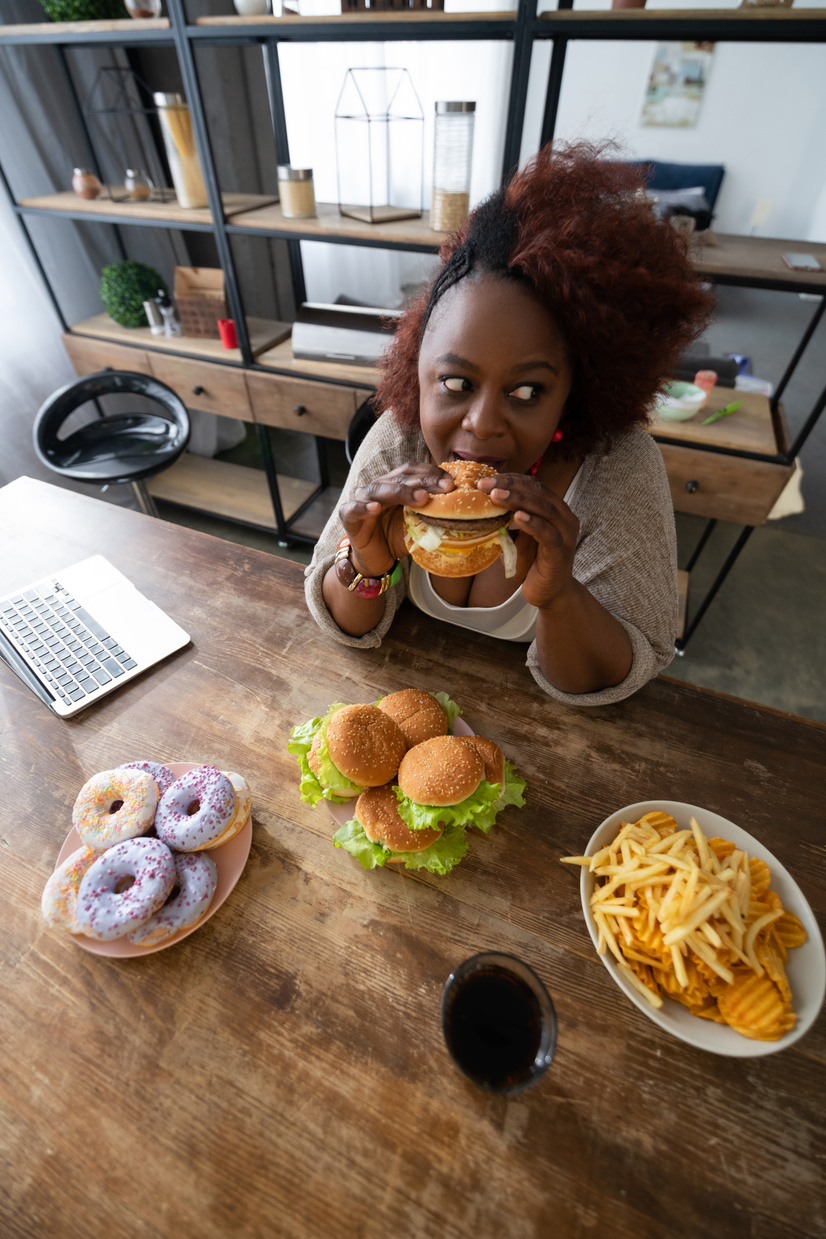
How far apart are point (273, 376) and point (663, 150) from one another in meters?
5.54

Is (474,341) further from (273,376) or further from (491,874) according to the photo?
(273,376)

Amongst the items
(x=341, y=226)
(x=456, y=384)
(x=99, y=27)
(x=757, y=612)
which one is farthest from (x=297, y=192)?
(x=757, y=612)

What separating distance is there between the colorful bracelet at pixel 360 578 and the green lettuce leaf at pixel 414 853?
47cm

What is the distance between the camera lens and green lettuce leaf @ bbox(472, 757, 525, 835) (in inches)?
35.7

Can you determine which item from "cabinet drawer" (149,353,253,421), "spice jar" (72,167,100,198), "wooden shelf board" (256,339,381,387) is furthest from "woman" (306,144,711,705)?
"spice jar" (72,167,100,198)

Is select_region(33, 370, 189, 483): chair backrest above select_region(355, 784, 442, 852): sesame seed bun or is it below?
below

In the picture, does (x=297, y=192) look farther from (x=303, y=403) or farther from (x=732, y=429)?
(x=732, y=429)

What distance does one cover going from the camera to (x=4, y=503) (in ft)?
5.69

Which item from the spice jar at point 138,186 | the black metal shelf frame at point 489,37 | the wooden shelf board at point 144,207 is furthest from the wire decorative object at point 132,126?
the black metal shelf frame at point 489,37

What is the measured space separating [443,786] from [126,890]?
498 millimetres

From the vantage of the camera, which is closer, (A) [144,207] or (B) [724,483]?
(B) [724,483]

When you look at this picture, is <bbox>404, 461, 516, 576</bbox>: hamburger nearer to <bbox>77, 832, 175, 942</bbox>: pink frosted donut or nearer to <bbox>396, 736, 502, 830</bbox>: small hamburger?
<bbox>396, 736, 502, 830</bbox>: small hamburger

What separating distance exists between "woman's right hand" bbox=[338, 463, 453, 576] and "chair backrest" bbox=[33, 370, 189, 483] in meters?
1.59

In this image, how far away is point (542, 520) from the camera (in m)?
0.93
